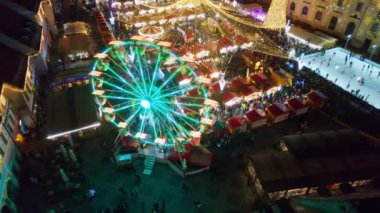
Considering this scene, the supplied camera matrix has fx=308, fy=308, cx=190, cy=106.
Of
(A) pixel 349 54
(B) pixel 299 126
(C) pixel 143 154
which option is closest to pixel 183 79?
(C) pixel 143 154

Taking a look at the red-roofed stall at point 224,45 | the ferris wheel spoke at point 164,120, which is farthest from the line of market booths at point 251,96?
the ferris wheel spoke at point 164,120

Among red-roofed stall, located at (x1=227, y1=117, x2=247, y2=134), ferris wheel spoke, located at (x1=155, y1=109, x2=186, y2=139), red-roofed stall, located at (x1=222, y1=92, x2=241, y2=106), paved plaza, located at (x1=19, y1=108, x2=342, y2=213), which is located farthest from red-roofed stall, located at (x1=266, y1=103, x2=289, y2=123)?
ferris wheel spoke, located at (x1=155, y1=109, x2=186, y2=139)

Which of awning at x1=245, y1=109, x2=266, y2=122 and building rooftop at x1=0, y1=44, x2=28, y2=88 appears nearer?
building rooftop at x1=0, y1=44, x2=28, y2=88

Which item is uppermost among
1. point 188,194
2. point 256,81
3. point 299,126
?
point 256,81

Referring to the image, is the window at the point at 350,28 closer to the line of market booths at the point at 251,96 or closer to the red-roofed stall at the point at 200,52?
the line of market booths at the point at 251,96

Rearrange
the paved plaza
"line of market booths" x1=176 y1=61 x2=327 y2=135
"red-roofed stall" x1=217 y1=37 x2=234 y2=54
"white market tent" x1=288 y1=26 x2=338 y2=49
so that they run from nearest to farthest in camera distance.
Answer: the paved plaza → "line of market booths" x1=176 y1=61 x2=327 y2=135 → "red-roofed stall" x1=217 y1=37 x2=234 y2=54 → "white market tent" x1=288 y1=26 x2=338 y2=49

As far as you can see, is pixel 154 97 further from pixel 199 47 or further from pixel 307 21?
pixel 307 21

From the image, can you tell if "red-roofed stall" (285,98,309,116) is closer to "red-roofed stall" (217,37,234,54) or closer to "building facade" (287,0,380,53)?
"red-roofed stall" (217,37,234,54)
